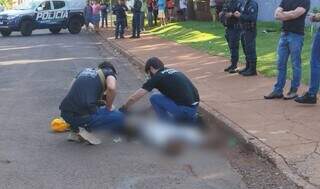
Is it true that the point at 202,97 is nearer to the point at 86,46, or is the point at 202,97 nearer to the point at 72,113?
the point at 72,113

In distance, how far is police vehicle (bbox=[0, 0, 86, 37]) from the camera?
30.2m

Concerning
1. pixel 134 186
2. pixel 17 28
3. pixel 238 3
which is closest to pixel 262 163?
pixel 134 186

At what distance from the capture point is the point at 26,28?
101ft

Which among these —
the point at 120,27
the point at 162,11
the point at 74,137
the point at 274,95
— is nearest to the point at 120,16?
the point at 120,27

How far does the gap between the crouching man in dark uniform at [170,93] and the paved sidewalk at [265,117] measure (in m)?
0.62

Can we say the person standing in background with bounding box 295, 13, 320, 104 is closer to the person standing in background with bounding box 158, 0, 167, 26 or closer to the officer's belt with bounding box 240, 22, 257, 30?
the officer's belt with bounding box 240, 22, 257, 30

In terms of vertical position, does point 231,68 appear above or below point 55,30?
above

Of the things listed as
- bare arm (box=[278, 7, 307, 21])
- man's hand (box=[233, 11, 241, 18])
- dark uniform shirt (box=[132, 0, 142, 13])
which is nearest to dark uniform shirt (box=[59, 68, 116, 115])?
bare arm (box=[278, 7, 307, 21])

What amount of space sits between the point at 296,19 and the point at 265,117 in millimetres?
1572

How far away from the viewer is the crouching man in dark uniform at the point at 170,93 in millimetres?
7680

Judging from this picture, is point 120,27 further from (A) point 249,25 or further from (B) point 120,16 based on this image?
(A) point 249,25

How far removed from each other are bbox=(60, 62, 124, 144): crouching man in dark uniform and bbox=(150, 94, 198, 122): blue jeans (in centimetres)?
49

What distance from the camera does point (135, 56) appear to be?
1788 centimetres

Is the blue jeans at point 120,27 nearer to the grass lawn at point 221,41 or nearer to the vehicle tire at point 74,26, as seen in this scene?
the grass lawn at point 221,41
